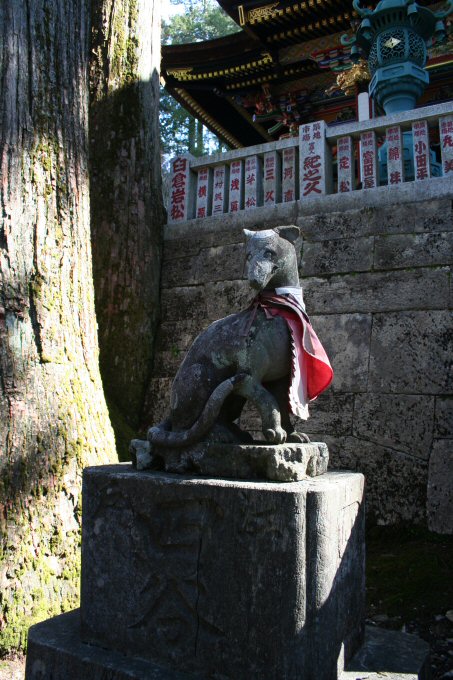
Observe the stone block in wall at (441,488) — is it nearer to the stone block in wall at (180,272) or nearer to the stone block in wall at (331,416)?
the stone block in wall at (331,416)

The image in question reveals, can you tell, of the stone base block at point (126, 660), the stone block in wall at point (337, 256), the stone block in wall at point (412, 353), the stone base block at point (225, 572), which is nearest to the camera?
the stone base block at point (225, 572)

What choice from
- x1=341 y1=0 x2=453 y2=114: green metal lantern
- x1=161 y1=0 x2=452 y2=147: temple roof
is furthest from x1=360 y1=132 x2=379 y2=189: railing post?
x1=161 y1=0 x2=452 y2=147: temple roof

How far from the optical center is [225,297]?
15.5ft

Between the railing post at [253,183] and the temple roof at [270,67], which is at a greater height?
the temple roof at [270,67]

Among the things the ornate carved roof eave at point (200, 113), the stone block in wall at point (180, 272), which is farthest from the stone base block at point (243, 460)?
the ornate carved roof eave at point (200, 113)

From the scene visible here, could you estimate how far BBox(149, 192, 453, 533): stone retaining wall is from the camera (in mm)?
3609

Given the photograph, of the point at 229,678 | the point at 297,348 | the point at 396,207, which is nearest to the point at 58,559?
the point at 229,678

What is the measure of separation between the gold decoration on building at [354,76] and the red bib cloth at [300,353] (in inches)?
272

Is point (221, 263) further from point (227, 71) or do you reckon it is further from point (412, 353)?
point (227, 71)

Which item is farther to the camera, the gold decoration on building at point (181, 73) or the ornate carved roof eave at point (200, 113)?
the ornate carved roof eave at point (200, 113)

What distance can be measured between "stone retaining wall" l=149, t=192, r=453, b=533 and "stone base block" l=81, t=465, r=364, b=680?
1.68 m

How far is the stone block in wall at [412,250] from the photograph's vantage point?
3.93 meters

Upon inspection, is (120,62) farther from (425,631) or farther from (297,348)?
(425,631)

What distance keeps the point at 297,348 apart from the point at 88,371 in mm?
1629
